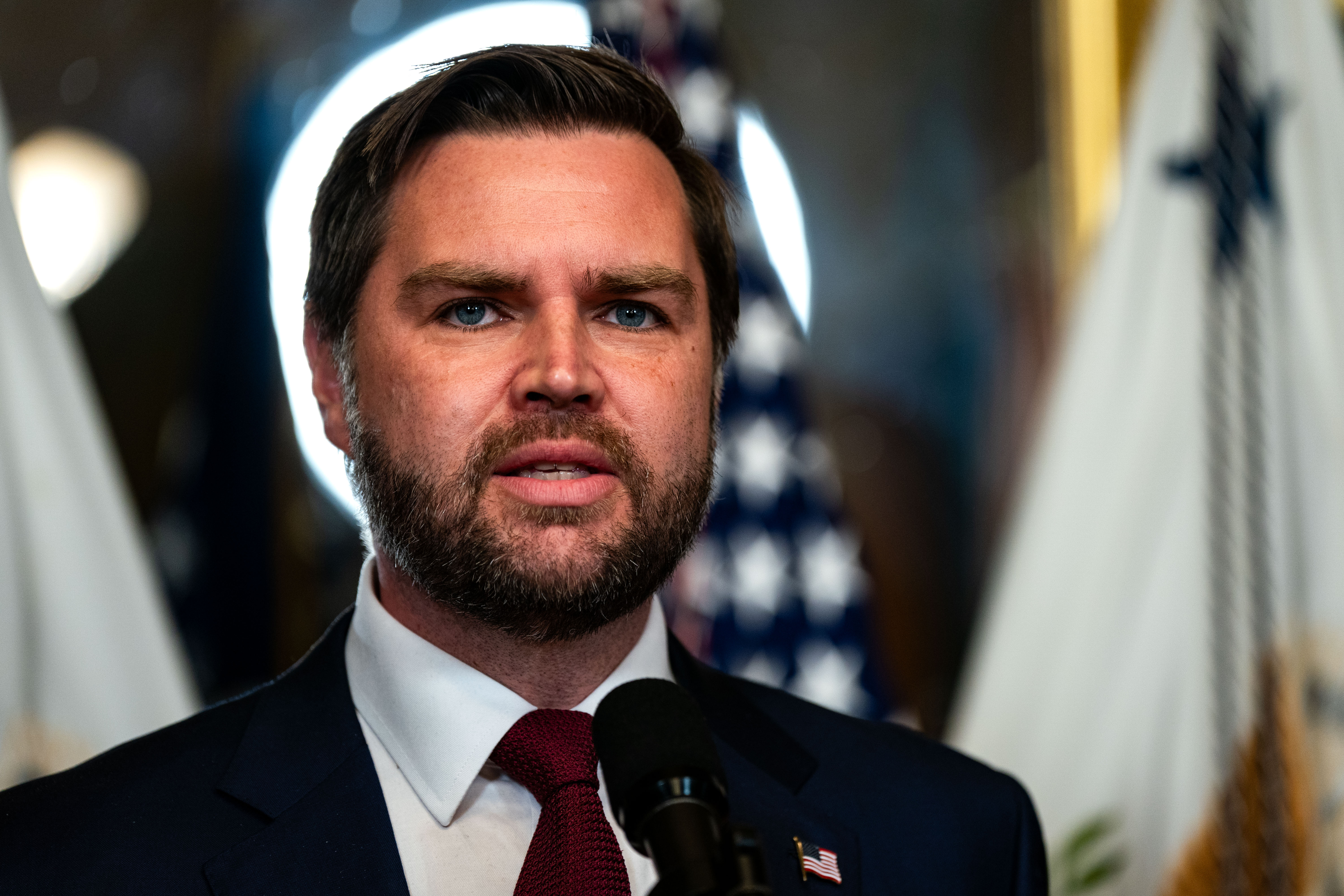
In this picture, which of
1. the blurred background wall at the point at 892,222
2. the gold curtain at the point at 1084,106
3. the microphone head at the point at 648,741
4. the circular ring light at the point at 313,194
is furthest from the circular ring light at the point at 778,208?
the microphone head at the point at 648,741

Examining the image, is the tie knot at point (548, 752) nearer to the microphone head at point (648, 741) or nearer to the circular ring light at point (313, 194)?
the microphone head at point (648, 741)

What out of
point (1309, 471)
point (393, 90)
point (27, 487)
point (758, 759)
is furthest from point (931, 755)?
point (393, 90)

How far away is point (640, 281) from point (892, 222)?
2223 millimetres

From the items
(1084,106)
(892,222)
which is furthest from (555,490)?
(1084,106)

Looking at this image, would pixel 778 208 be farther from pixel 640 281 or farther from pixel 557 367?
pixel 557 367

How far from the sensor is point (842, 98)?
3777 millimetres

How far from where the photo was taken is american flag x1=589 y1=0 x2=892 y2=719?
3.44 m

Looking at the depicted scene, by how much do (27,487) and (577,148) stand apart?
5.00ft

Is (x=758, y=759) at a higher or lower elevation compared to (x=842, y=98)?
lower

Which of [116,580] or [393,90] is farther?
[393,90]

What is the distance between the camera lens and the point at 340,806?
1.50 meters

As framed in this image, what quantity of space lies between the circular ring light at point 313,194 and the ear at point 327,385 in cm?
165

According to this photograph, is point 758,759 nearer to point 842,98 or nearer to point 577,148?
point 577,148

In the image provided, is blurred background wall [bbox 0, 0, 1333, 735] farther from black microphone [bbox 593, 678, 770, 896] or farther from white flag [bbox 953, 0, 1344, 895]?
black microphone [bbox 593, 678, 770, 896]
